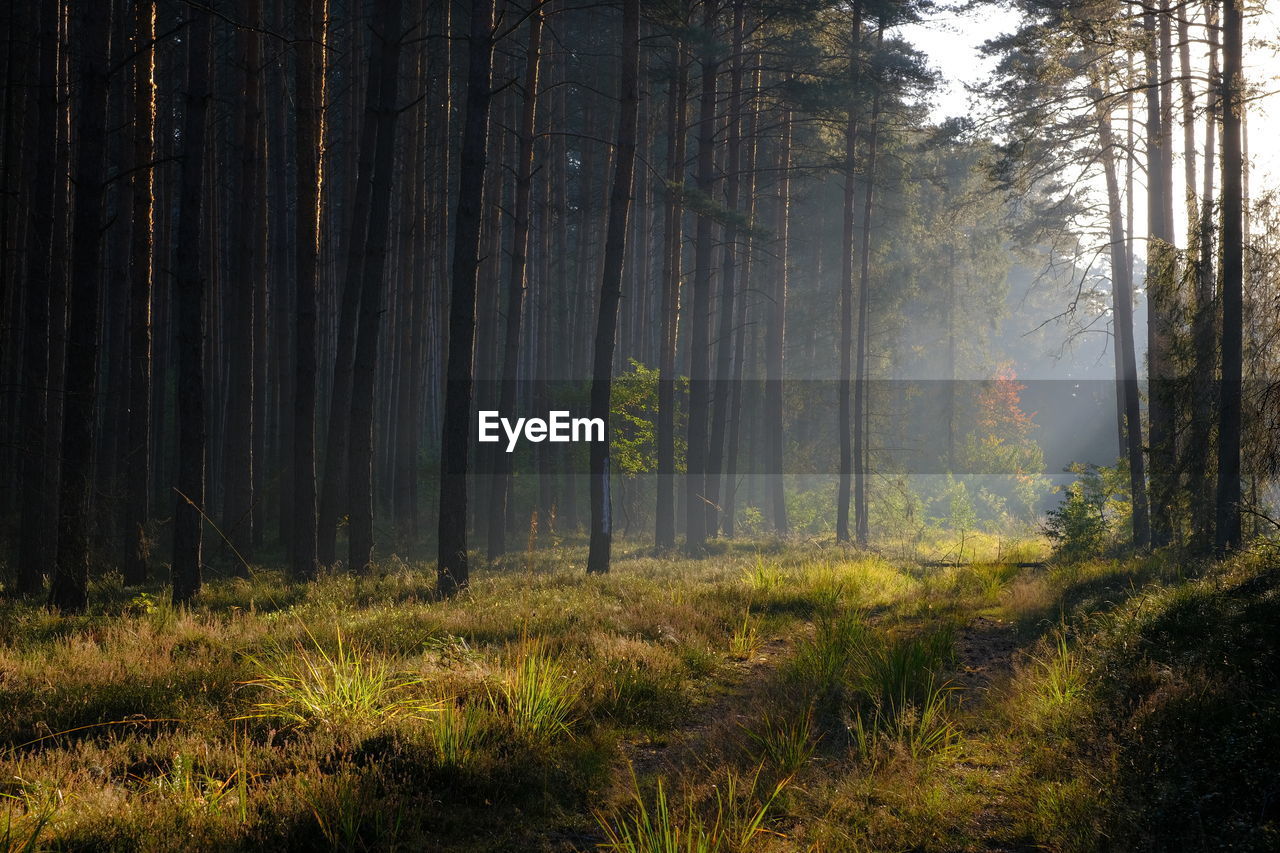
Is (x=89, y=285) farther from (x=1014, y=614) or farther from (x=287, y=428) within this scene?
(x=1014, y=614)

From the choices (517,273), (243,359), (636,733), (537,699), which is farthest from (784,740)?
(517,273)

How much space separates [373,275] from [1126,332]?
15774mm

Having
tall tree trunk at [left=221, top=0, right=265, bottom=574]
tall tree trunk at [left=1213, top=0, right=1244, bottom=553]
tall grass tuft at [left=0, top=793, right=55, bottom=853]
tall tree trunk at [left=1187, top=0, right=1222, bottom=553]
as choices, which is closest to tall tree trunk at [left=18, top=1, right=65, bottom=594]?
tall tree trunk at [left=221, top=0, right=265, bottom=574]

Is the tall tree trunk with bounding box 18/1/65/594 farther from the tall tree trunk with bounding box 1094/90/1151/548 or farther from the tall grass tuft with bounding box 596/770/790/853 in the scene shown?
the tall tree trunk with bounding box 1094/90/1151/548

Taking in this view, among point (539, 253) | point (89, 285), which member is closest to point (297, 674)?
point (89, 285)

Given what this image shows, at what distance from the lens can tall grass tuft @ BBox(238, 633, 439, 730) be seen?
17.2ft

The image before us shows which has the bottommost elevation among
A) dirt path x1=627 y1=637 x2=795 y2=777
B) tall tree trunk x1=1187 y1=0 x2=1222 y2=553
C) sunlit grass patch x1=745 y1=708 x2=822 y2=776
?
dirt path x1=627 y1=637 x2=795 y2=777

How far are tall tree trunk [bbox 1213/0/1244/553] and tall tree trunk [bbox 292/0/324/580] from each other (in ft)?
41.6

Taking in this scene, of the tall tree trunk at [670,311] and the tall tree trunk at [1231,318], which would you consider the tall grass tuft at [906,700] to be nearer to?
the tall tree trunk at [1231,318]

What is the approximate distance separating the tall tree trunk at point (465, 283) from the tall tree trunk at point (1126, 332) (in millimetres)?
12277

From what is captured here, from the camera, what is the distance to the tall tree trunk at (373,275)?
13.2 meters

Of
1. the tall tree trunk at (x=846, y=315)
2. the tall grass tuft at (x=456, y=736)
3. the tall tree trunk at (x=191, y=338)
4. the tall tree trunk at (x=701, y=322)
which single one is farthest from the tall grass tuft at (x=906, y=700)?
the tall tree trunk at (x=846, y=315)

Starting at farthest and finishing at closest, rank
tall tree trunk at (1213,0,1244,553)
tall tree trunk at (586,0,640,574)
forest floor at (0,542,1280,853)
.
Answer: tall tree trunk at (586,0,640,574)
tall tree trunk at (1213,0,1244,553)
forest floor at (0,542,1280,853)

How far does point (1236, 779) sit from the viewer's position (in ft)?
14.9
